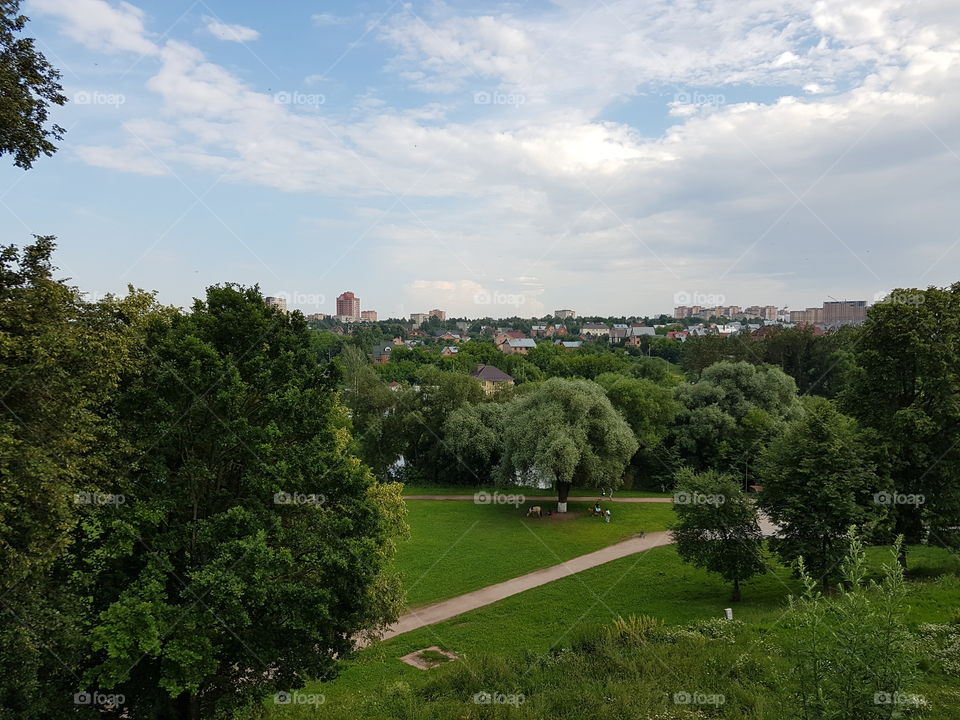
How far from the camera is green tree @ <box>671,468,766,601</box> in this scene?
20109 millimetres

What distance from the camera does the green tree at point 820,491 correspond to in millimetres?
18234

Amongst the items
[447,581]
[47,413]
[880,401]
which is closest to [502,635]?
[447,581]

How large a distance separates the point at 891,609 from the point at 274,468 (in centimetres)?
1040

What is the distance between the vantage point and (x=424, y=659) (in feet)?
58.1

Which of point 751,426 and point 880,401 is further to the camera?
point 751,426

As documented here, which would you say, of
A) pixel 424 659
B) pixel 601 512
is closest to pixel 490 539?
pixel 601 512

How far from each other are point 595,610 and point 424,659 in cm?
650

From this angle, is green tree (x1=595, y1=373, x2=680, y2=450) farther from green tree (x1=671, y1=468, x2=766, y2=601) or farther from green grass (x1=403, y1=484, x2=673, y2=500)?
green tree (x1=671, y1=468, x2=766, y2=601)

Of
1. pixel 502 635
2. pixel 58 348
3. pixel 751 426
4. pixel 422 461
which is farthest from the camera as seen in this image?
pixel 422 461

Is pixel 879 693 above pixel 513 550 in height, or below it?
above

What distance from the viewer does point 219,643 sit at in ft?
36.5

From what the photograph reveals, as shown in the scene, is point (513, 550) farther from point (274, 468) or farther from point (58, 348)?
point (58, 348)

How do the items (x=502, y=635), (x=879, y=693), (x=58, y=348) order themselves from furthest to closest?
1. (x=502, y=635)
2. (x=58, y=348)
3. (x=879, y=693)

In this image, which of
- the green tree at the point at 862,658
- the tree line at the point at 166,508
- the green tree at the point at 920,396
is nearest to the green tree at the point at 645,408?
the green tree at the point at 920,396
